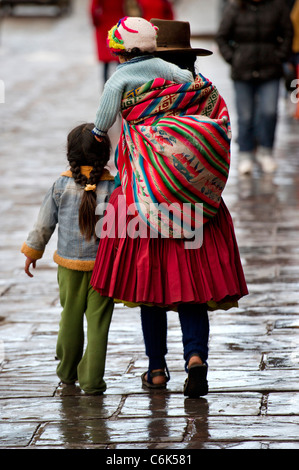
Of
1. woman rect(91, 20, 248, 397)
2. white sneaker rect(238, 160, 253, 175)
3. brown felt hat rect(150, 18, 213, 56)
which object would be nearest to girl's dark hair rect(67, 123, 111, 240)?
woman rect(91, 20, 248, 397)

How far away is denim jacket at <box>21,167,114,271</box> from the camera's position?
4.38m

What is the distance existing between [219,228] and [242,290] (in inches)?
11.6

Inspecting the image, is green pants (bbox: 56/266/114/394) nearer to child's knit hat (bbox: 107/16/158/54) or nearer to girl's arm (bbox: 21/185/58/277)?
girl's arm (bbox: 21/185/58/277)

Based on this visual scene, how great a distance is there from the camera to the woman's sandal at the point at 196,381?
4.10 metres

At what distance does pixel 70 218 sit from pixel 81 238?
10 cm

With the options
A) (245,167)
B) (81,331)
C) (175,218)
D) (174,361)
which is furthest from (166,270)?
(245,167)

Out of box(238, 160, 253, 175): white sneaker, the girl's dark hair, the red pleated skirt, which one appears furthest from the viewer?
box(238, 160, 253, 175): white sneaker

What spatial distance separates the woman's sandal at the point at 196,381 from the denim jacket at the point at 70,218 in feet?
2.21

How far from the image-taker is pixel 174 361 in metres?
4.78

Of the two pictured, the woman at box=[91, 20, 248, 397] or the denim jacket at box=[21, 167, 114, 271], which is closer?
the woman at box=[91, 20, 248, 397]

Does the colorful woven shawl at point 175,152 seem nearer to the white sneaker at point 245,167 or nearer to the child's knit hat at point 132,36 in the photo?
the child's knit hat at point 132,36

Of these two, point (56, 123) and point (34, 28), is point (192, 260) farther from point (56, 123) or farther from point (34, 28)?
point (34, 28)

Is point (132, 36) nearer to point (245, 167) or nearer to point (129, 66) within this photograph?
point (129, 66)

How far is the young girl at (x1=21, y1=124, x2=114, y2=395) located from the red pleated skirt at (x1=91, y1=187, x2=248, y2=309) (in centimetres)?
14
